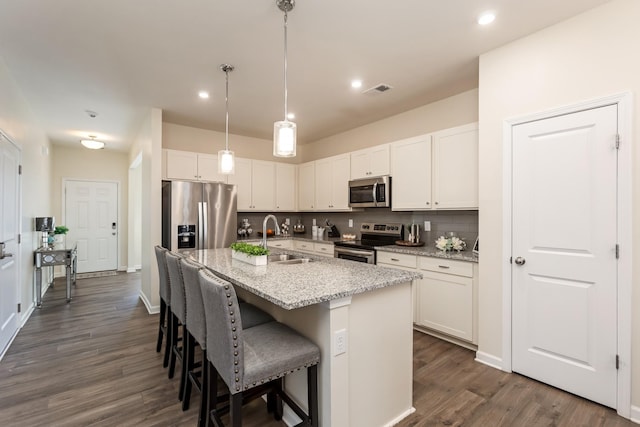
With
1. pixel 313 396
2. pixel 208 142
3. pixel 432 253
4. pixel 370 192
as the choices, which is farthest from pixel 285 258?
pixel 208 142

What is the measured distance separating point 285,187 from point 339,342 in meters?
4.25

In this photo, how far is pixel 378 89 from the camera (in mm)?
3477

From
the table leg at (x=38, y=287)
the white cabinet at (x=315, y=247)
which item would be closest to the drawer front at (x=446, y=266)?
the white cabinet at (x=315, y=247)

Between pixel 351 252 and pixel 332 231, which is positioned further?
pixel 332 231

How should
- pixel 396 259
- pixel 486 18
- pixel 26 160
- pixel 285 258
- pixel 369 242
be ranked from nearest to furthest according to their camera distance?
pixel 486 18
pixel 285 258
pixel 396 259
pixel 26 160
pixel 369 242

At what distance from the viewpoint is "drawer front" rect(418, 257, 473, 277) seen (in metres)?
2.92

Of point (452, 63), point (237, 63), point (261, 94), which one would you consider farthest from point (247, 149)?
point (452, 63)

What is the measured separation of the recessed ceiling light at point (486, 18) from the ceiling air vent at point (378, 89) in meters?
1.20

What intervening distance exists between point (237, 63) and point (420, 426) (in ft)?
10.5

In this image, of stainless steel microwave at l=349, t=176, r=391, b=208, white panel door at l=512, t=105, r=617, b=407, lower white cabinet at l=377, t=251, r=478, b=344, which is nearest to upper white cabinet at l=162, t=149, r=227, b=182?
stainless steel microwave at l=349, t=176, r=391, b=208

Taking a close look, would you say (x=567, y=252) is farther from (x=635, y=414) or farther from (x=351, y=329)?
(x=351, y=329)

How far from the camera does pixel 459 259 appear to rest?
2.97 m

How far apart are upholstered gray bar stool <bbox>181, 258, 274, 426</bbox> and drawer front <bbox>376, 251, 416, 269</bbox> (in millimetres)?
1889

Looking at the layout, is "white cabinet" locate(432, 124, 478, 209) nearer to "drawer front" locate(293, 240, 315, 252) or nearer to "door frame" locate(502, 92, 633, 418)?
"door frame" locate(502, 92, 633, 418)
